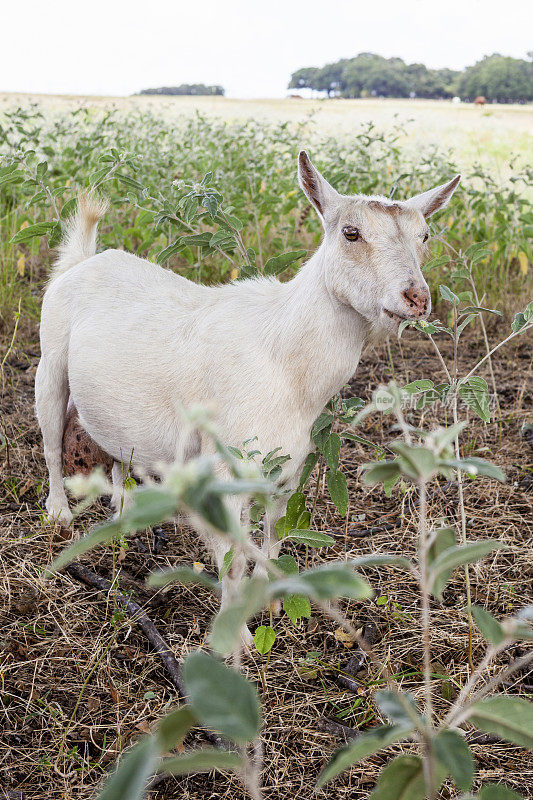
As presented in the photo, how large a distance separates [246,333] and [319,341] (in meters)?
0.26

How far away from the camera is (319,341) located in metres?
2.20

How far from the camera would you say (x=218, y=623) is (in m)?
0.68

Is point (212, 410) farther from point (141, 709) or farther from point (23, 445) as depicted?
point (23, 445)

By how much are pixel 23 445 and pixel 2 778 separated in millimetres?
1886

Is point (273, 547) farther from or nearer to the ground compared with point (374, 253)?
nearer to the ground

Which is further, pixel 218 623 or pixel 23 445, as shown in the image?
pixel 23 445

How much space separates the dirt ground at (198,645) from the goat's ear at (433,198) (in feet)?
4.05

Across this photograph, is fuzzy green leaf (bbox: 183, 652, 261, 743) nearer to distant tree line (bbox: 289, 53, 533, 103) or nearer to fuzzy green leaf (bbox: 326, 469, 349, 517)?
fuzzy green leaf (bbox: 326, 469, 349, 517)

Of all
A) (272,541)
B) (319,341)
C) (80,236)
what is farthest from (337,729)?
(80,236)

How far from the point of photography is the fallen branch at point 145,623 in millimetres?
2093

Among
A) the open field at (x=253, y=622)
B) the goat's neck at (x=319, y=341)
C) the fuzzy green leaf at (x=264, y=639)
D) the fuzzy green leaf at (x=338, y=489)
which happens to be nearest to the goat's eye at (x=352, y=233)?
the goat's neck at (x=319, y=341)

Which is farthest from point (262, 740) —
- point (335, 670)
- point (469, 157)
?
point (469, 157)

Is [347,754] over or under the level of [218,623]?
under

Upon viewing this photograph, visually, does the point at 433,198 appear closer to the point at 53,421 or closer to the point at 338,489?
the point at 338,489
